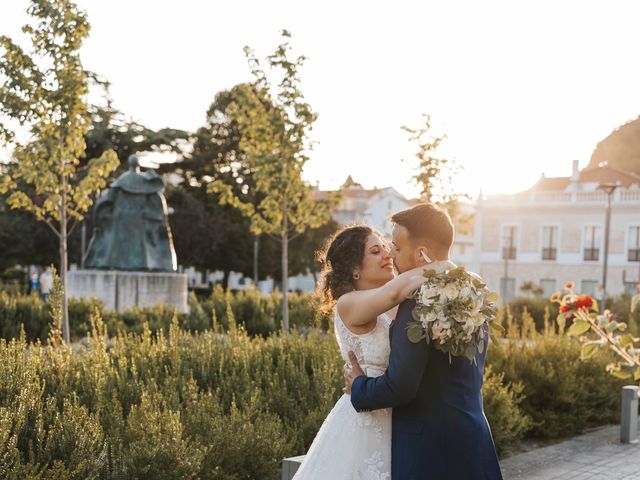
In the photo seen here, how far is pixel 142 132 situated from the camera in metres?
42.8

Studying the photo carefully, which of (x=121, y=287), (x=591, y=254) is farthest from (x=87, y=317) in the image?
(x=591, y=254)

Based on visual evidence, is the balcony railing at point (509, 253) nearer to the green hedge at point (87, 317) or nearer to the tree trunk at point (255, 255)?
the tree trunk at point (255, 255)

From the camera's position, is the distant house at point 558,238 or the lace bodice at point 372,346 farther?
the distant house at point 558,238

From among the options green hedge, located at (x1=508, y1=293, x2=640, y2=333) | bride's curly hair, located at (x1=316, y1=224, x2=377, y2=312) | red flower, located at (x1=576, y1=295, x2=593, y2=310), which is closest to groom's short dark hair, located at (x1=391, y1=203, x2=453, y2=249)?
bride's curly hair, located at (x1=316, y1=224, x2=377, y2=312)

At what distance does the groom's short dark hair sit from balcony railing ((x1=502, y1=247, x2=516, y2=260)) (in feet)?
177

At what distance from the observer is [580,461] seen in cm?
777

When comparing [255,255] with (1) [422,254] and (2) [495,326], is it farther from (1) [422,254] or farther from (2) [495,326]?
(1) [422,254]

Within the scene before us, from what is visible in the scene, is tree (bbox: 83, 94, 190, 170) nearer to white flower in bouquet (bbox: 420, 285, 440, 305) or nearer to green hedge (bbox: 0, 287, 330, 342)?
green hedge (bbox: 0, 287, 330, 342)

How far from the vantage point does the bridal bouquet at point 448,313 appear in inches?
119


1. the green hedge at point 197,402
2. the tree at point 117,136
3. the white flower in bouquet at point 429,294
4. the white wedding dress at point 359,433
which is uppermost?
the tree at point 117,136

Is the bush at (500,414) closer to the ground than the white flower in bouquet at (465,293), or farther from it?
closer to the ground

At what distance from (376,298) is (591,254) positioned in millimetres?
52898

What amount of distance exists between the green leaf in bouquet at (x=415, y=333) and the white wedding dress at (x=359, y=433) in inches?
14.2

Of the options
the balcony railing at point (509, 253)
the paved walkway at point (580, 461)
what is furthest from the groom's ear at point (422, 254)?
the balcony railing at point (509, 253)
